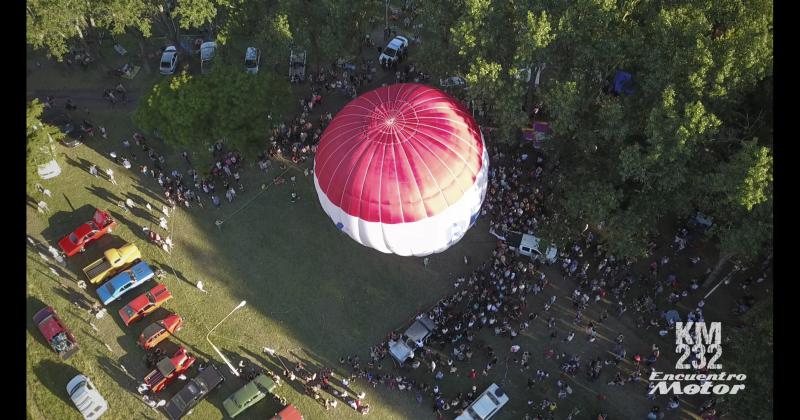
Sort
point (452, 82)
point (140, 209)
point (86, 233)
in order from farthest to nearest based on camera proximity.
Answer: point (452, 82), point (140, 209), point (86, 233)

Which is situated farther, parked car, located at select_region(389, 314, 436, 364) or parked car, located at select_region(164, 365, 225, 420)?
parked car, located at select_region(389, 314, 436, 364)

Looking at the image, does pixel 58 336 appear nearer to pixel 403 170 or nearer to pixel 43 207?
pixel 43 207

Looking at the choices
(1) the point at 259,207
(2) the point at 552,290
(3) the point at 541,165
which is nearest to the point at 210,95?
(1) the point at 259,207

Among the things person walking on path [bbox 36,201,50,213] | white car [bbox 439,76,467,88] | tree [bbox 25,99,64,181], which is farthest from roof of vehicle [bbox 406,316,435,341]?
tree [bbox 25,99,64,181]

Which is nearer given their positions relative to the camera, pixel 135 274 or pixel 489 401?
pixel 489 401

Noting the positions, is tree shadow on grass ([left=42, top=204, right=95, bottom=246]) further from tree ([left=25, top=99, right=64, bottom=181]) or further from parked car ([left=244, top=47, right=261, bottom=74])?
parked car ([left=244, top=47, right=261, bottom=74])

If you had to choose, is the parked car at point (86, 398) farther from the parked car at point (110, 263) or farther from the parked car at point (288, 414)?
the parked car at point (288, 414)

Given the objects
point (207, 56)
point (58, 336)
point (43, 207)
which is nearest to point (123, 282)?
point (58, 336)
